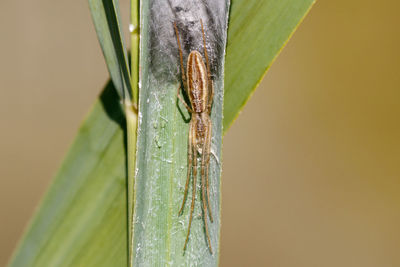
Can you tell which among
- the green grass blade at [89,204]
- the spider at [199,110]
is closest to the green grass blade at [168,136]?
the spider at [199,110]

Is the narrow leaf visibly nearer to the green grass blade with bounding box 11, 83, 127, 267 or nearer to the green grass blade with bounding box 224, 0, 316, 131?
the green grass blade with bounding box 11, 83, 127, 267

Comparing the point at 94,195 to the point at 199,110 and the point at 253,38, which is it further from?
the point at 253,38

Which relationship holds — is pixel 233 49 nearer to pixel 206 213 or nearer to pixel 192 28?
pixel 192 28

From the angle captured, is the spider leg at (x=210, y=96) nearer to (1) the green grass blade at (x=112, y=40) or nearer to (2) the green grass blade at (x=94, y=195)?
(2) the green grass blade at (x=94, y=195)

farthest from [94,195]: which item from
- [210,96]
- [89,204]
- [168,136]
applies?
[210,96]

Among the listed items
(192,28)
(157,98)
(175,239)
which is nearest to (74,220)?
(175,239)
